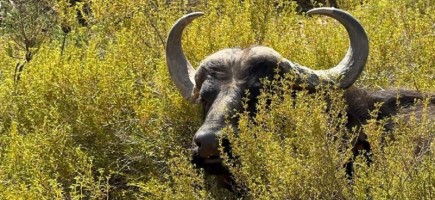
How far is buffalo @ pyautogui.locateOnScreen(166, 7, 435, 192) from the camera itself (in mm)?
5844

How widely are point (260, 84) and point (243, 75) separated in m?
0.16

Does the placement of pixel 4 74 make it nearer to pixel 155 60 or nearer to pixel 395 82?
pixel 155 60

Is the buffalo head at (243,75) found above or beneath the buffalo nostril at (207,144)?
above

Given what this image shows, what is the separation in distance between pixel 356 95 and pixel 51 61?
2.60 m

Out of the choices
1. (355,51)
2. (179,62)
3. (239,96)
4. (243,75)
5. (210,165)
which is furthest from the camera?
(179,62)

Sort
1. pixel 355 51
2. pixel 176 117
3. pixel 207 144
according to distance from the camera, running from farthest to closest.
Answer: pixel 176 117 → pixel 355 51 → pixel 207 144

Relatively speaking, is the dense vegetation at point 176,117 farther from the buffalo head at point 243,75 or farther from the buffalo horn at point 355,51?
the buffalo horn at point 355,51

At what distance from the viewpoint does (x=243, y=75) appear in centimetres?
608

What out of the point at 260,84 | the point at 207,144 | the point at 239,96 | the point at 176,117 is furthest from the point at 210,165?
the point at 176,117

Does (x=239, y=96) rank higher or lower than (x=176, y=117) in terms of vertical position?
higher

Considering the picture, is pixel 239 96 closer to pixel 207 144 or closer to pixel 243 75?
pixel 243 75

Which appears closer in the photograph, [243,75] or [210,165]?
[210,165]

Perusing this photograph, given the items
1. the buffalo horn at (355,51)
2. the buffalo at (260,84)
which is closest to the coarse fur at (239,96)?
the buffalo at (260,84)

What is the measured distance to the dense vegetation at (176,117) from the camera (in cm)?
471
